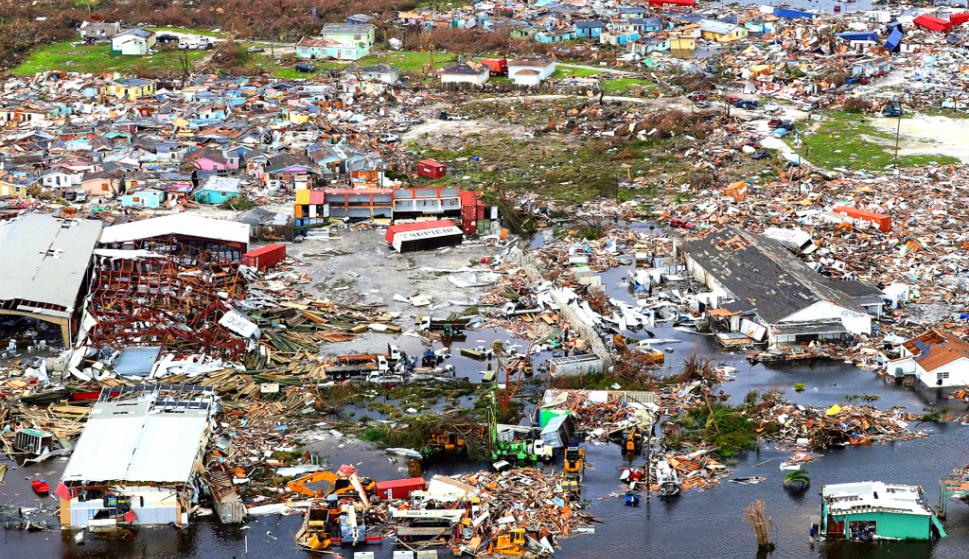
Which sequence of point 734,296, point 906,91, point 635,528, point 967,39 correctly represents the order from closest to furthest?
point 635,528
point 734,296
point 906,91
point 967,39

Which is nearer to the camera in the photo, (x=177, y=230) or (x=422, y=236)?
(x=177, y=230)

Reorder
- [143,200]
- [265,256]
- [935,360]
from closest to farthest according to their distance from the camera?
[935,360]
[265,256]
[143,200]

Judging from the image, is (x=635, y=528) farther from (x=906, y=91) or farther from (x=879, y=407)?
(x=906, y=91)

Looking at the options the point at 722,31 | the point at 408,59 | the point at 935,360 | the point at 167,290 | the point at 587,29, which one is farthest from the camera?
the point at 587,29

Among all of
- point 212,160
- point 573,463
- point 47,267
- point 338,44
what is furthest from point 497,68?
point 573,463

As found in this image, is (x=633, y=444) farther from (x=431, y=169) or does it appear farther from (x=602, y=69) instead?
(x=602, y=69)

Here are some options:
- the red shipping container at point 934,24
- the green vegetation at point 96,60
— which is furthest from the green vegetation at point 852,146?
the green vegetation at point 96,60

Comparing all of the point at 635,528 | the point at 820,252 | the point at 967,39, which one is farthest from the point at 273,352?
the point at 967,39

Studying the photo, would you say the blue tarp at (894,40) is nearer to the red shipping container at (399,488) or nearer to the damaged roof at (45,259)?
the damaged roof at (45,259)
